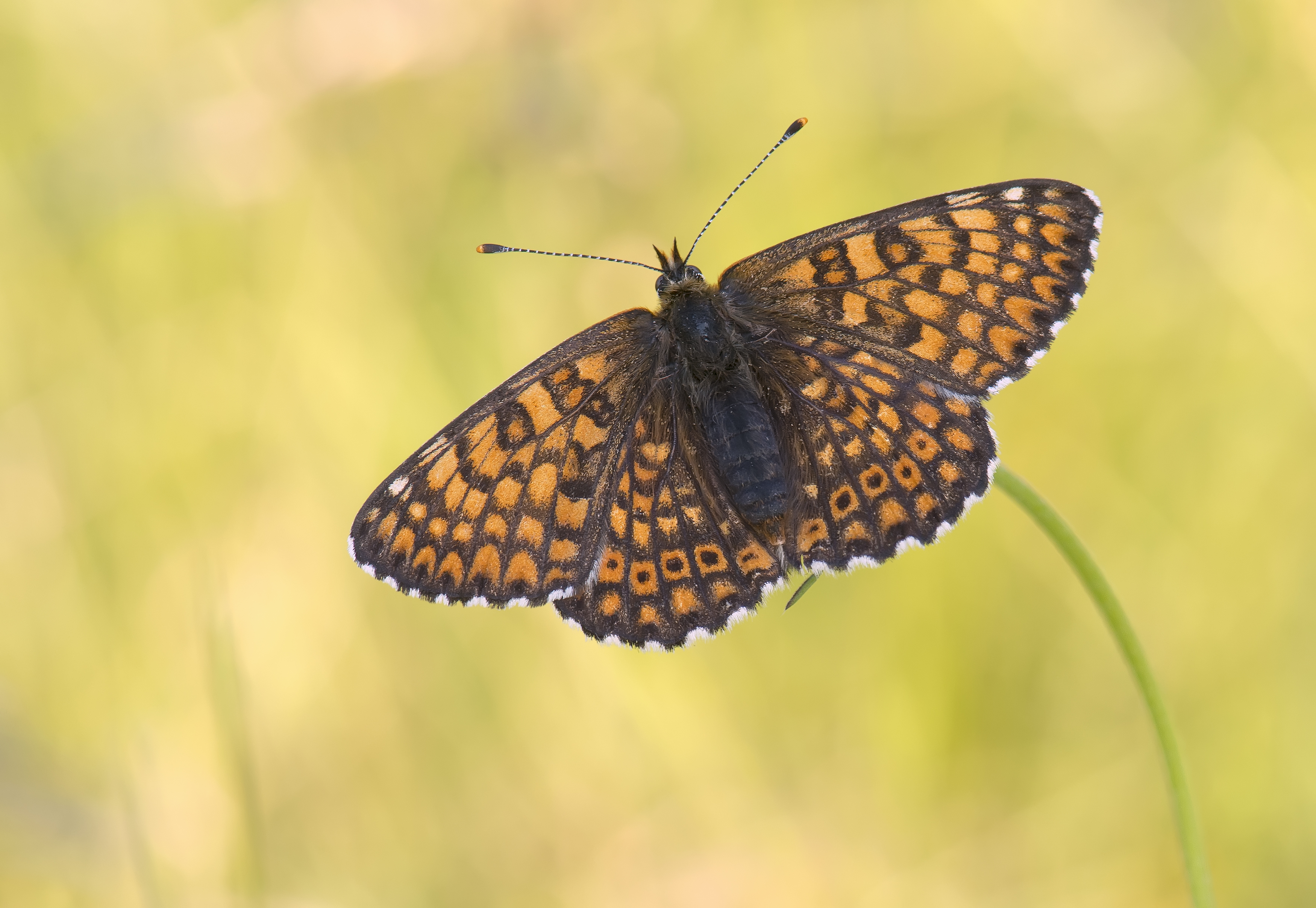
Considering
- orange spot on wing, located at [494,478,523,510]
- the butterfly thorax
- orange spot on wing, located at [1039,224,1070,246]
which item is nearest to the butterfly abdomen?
the butterfly thorax

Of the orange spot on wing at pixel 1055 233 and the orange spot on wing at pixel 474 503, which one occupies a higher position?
the orange spot on wing at pixel 474 503

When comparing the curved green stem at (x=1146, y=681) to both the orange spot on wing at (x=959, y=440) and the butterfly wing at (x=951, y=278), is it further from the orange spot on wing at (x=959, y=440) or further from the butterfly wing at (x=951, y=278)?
the butterfly wing at (x=951, y=278)

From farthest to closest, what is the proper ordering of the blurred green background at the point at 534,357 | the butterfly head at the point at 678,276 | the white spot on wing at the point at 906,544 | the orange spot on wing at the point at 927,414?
1. the blurred green background at the point at 534,357
2. the butterfly head at the point at 678,276
3. the orange spot on wing at the point at 927,414
4. the white spot on wing at the point at 906,544

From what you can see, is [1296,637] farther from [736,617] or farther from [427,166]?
[427,166]

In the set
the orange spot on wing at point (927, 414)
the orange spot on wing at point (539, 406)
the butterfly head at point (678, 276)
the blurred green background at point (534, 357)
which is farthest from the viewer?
the blurred green background at point (534, 357)

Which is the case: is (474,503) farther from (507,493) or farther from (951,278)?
(951,278)

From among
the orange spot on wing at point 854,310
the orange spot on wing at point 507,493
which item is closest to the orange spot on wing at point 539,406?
the orange spot on wing at point 507,493

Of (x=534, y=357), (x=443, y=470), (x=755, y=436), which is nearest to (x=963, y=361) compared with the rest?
(x=755, y=436)

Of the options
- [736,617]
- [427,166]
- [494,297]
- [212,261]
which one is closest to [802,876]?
[736,617]
